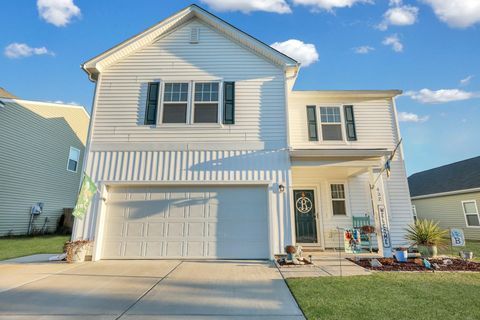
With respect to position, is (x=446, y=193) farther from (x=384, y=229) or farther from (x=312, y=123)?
(x=312, y=123)

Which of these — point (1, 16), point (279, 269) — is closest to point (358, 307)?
point (279, 269)

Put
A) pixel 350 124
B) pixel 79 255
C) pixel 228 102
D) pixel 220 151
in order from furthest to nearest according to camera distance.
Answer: pixel 350 124, pixel 228 102, pixel 220 151, pixel 79 255

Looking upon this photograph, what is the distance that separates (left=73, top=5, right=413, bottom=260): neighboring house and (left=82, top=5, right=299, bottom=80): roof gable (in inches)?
1.5

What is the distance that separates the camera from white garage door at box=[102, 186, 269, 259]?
6.76 metres

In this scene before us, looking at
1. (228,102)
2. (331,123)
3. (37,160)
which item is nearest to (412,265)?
(331,123)

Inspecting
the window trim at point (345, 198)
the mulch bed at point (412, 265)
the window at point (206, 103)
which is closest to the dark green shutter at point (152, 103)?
the window at point (206, 103)

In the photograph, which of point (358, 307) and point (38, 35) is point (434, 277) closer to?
point (358, 307)

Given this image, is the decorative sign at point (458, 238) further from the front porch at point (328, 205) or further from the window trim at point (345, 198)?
the window trim at point (345, 198)

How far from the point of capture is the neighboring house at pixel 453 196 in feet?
42.6

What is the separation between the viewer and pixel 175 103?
7867 millimetres

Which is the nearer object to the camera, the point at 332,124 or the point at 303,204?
the point at 303,204

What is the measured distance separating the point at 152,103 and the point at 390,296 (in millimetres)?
7804

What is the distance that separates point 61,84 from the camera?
12180 millimetres

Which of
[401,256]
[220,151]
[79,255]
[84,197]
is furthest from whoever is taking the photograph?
[220,151]
